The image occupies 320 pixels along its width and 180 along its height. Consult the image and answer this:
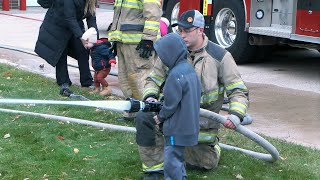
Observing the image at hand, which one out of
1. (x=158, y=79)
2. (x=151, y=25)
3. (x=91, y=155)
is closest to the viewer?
(x=158, y=79)

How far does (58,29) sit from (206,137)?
3.68m

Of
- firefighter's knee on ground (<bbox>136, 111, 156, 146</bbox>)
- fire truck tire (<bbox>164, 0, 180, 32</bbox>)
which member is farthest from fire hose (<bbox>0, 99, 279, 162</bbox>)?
fire truck tire (<bbox>164, 0, 180, 32</bbox>)

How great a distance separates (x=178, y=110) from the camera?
4.70 meters

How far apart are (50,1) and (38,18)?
10.8 meters

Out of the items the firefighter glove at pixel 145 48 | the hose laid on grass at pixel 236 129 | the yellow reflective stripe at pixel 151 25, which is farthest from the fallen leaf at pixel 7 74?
the yellow reflective stripe at pixel 151 25

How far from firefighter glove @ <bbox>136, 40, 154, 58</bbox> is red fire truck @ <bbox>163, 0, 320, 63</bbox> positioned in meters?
4.00

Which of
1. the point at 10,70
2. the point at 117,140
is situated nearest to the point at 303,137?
the point at 117,140

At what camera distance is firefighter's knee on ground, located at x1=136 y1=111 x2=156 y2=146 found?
16.6 feet

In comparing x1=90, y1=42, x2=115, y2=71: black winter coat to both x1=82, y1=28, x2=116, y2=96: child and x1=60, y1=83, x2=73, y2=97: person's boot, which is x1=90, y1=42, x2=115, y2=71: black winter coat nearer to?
x1=82, y1=28, x2=116, y2=96: child

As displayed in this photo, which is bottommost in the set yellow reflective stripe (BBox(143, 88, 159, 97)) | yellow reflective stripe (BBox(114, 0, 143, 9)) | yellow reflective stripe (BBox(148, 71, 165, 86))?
yellow reflective stripe (BBox(143, 88, 159, 97))

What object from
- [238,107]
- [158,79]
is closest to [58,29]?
[158,79]

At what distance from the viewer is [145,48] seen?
21.6 ft

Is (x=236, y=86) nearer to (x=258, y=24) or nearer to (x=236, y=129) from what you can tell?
(x=236, y=129)

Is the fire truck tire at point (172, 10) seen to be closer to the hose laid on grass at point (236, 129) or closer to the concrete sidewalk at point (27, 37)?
the concrete sidewalk at point (27, 37)
